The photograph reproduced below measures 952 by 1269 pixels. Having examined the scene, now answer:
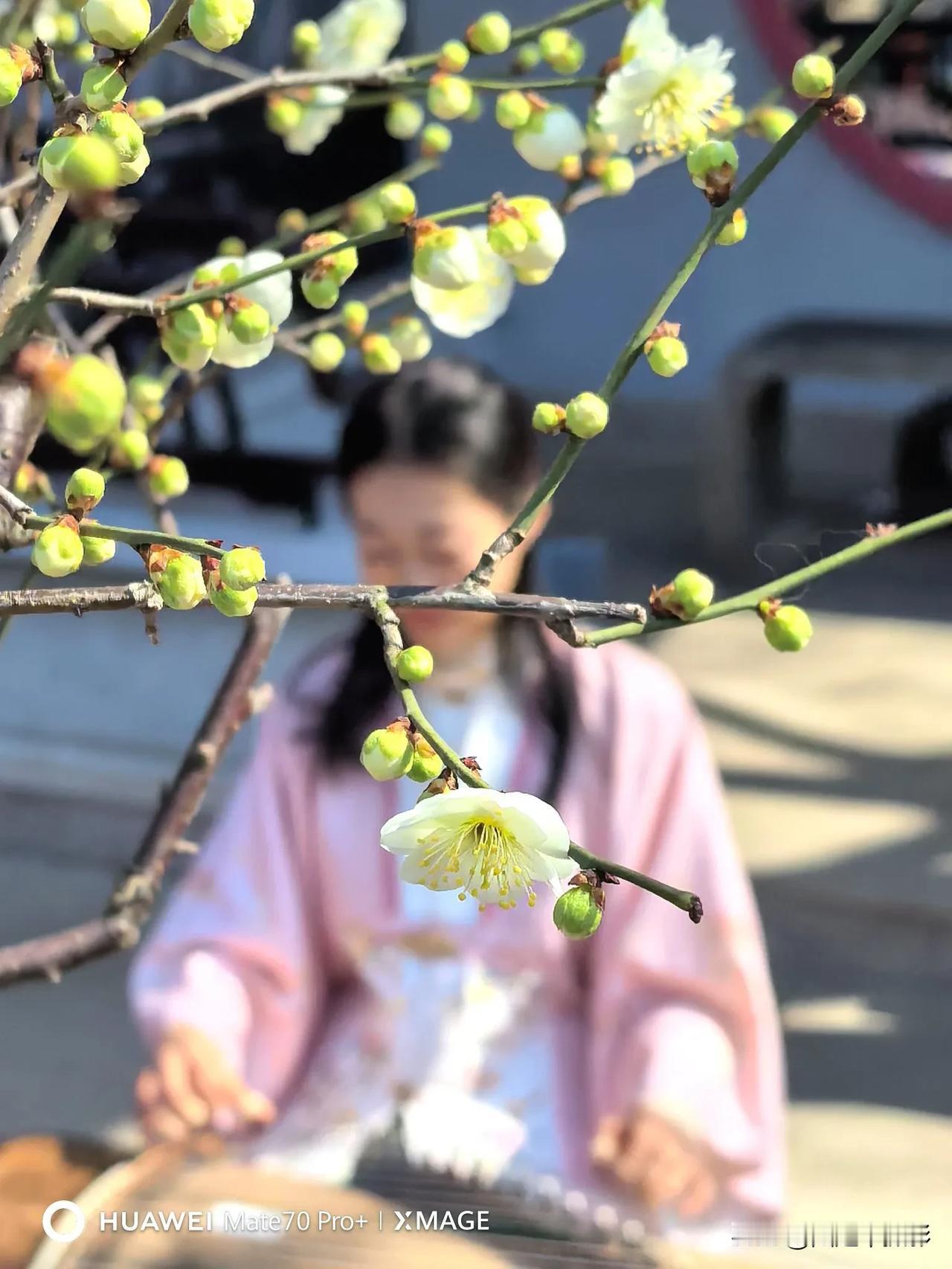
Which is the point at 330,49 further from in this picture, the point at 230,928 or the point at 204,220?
the point at 204,220

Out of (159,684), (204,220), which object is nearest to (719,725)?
(159,684)

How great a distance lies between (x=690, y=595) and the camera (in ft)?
1.06

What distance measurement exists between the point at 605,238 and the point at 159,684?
1672 mm

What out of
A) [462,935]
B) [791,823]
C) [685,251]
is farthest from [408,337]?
[685,251]

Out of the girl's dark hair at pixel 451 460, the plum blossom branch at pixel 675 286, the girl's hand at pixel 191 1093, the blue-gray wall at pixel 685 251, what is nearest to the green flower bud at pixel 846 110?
the plum blossom branch at pixel 675 286

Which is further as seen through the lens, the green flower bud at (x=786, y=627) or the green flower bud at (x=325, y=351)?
the green flower bud at (x=325, y=351)

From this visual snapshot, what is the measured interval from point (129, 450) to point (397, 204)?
154mm

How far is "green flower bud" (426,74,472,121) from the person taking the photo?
455 mm

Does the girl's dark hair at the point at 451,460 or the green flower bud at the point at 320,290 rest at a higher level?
the girl's dark hair at the point at 451,460

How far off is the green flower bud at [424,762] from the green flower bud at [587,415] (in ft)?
0.27

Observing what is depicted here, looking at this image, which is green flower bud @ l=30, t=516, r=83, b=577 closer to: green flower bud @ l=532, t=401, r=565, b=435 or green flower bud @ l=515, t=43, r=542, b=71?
green flower bud @ l=532, t=401, r=565, b=435

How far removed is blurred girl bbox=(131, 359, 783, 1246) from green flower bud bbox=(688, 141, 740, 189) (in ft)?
2.14

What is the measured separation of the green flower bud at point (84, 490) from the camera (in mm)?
311

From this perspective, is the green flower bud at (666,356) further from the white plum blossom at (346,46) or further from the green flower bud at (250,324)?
the white plum blossom at (346,46)
